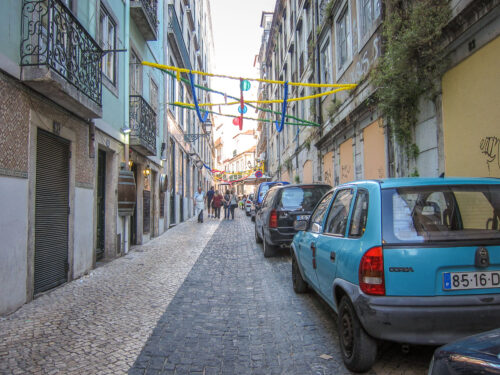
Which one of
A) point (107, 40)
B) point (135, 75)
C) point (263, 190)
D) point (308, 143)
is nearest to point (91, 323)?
point (107, 40)

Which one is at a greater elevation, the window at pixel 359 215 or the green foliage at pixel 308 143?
the green foliage at pixel 308 143

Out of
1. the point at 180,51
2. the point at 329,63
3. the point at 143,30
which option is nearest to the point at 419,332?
the point at 143,30

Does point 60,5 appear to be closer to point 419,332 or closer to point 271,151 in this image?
point 419,332

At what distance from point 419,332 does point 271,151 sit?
109ft

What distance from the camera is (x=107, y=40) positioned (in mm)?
8688

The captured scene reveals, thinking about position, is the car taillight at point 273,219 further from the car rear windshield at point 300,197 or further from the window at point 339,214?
the window at point 339,214

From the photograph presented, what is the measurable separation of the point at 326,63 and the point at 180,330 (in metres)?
14.0

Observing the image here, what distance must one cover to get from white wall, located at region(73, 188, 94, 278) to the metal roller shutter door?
335 millimetres

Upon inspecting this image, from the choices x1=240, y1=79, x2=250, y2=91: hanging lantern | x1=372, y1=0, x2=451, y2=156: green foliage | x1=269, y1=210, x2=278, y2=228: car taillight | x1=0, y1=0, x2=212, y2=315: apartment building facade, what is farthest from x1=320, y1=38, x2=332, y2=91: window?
x1=269, y1=210, x2=278, y2=228: car taillight

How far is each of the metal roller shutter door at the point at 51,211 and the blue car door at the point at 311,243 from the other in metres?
4.04

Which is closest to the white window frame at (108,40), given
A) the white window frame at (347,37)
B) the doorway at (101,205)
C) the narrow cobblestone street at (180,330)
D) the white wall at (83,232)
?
the doorway at (101,205)

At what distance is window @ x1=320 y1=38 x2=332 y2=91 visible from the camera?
1487 cm

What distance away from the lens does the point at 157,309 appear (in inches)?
187

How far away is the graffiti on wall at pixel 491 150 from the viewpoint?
507cm
